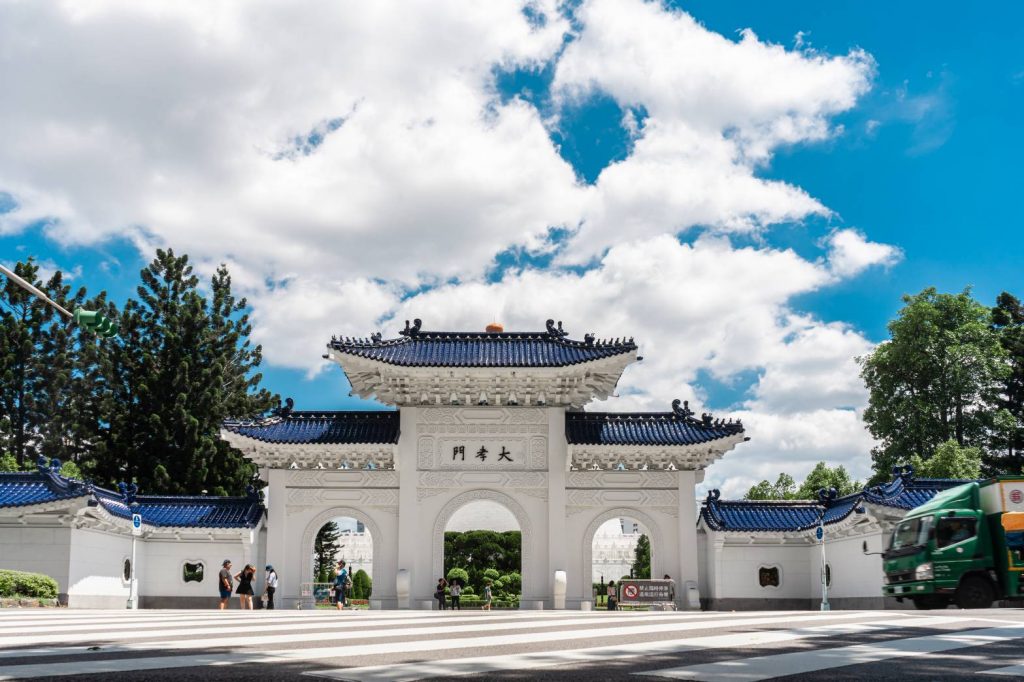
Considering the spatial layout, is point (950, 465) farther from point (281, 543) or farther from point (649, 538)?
point (281, 543)

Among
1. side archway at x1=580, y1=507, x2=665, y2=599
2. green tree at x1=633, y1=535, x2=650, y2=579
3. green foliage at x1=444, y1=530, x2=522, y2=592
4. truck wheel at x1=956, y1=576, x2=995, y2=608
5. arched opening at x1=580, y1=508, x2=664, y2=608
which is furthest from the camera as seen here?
arched opening at x1=580, y1=508, x2=664, y2=608

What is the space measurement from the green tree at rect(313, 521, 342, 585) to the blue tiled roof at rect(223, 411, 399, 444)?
19320mm

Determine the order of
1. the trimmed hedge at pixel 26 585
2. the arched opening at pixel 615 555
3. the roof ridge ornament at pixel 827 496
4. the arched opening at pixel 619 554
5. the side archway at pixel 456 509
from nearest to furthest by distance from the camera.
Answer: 1. the trimmed hedge at pixel 26 585
2. the side archway at pixel 456 509
3. the roof ridge ornament at pixel 827 496
4. the arched opening at pixel 619 554
5. the arched opening at pixel 615 555

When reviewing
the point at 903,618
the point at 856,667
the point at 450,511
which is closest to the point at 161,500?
the point at 450,511

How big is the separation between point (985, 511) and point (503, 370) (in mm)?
12869

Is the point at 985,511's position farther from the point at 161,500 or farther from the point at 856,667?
the point at 161,500

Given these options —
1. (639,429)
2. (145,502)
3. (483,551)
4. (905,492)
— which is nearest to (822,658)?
(905,492)

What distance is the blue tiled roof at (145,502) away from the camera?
23719mm

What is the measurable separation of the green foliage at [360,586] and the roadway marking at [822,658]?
38.4 meters

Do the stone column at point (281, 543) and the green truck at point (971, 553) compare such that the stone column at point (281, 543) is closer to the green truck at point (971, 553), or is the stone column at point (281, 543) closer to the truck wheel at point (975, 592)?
the green truck at point (971, 553)

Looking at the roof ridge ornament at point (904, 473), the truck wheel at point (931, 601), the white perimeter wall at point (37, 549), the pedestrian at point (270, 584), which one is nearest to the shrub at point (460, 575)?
the pedestrian at point (270, 584)

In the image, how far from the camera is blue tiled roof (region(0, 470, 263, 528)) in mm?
23719

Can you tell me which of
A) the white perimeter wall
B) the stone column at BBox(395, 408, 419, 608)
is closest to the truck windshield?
the stone column at BBox(395, 408, 419, 608)

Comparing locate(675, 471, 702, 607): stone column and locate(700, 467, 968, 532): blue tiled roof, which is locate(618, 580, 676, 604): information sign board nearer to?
locate(675, 471, 702, 607): stone column
